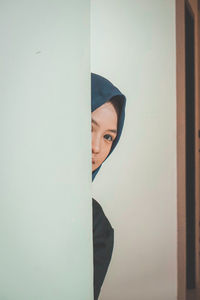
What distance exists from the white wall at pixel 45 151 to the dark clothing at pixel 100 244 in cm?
30

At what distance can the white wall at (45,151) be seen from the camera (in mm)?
270

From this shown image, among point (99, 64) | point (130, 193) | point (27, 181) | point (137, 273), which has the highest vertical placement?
point (99, 64)

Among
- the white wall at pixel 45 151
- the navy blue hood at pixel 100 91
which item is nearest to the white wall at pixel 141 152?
the navy blue hood at pixel 100 91

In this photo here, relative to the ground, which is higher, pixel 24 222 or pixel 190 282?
pixel 24 222

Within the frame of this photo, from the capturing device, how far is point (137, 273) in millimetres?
824

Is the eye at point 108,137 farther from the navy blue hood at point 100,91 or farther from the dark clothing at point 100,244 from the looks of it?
the dark clothing at point 100,244

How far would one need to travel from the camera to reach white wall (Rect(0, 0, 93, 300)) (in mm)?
270

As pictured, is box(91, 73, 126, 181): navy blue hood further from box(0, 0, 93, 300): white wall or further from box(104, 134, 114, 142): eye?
box(0, 0, 93, 300): white wall

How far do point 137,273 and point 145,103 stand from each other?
0.68 m

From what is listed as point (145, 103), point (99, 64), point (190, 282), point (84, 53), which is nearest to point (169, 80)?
point (145, 103)

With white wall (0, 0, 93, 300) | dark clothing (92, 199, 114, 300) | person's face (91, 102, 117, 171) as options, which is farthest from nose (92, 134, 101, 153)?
white wall (0, 0, 93, 300)

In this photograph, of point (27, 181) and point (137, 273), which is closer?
point (27, 181)

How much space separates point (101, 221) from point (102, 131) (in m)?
0.30

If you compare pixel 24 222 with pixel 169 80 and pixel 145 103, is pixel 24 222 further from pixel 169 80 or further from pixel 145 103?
pixel 169 80
